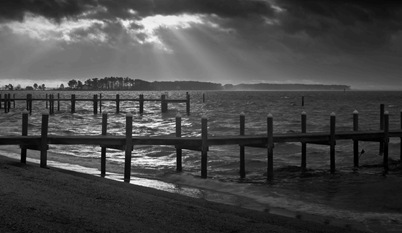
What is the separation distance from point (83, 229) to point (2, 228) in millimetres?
1120

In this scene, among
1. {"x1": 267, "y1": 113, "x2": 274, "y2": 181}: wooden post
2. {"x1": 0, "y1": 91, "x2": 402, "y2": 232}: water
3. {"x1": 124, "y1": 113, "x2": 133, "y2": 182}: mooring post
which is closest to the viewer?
{"x1": 0, "y1": 91, "x2": 402, "y2": 232}: water

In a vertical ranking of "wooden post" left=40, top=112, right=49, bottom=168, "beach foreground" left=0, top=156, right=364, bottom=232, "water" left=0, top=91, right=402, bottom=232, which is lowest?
"water" left=0, top=91, right=402, bottom=232

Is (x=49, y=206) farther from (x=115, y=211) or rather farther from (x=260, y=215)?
(x=260, y=215)

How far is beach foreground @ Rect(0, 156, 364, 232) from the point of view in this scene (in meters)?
7.07

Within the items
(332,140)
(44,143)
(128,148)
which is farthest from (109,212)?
(332,140)

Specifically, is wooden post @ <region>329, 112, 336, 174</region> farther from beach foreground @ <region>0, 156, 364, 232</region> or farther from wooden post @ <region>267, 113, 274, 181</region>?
beach foreground @ <region>0, 156, 364, 232</region>

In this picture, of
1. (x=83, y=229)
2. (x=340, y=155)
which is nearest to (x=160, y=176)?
(x=83, y=229)

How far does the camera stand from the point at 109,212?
26.9ft

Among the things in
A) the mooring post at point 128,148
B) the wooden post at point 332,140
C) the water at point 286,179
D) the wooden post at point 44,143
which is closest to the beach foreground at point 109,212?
the water at point 286,179

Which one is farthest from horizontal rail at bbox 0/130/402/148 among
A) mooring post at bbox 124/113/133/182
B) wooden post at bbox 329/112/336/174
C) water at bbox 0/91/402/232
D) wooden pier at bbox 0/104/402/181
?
water at bbox 0/91/402/232

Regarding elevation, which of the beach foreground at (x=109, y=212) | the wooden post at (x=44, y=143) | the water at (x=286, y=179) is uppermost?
the wooden post at (x=44, y=143)

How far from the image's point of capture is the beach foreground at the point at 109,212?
7.07 m

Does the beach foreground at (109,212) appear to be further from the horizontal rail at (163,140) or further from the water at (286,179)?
the horizontal rail at (163,140)

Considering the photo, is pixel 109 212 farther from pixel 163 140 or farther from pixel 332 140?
pixel 332 140
